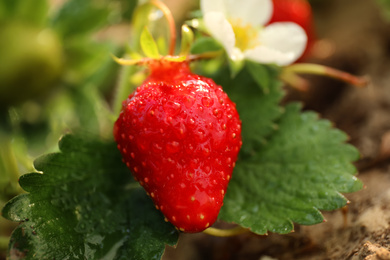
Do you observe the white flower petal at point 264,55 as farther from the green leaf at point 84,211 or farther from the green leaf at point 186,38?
the green leaf at point 84,211

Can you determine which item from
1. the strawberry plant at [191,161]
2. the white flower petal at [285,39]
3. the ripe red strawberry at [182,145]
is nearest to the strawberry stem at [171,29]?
the strawberry plant at [191,161]

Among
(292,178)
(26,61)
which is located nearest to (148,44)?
(292,178)

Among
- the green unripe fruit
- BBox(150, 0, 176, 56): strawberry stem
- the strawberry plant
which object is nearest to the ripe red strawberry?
the strawberry plant

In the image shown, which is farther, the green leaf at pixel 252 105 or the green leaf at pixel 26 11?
the green leaf at pixel 26 11

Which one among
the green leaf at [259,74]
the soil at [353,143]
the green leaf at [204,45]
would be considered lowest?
the soil at [353,143]

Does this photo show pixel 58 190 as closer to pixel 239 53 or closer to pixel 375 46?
pixel 239 53

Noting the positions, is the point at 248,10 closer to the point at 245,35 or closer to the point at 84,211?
the point at 245,35

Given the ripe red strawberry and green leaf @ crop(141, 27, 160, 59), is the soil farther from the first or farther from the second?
green leaf @ crop(141, 27, 160, 59)
